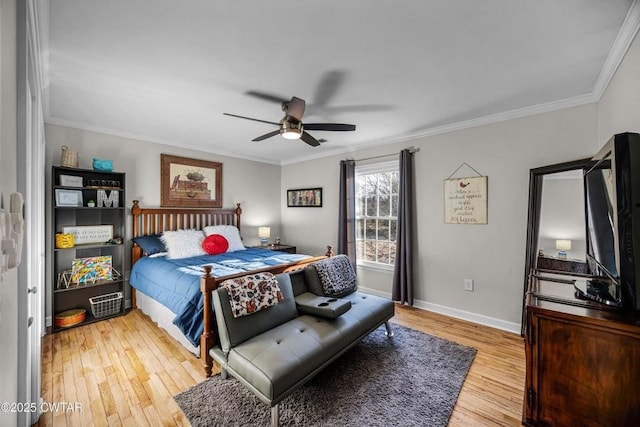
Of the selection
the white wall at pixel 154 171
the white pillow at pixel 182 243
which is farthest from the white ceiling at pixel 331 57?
the white pillow at pixel 182 243

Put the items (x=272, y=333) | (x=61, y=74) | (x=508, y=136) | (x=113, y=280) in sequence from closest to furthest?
(x=272, y=333), (x=61, y=74), (x=508, y=136), (x=113, y=280)

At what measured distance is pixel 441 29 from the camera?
1.62 metres

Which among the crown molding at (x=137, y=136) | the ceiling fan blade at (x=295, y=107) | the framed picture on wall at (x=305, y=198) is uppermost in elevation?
the crown molding at (x=137, y=136)

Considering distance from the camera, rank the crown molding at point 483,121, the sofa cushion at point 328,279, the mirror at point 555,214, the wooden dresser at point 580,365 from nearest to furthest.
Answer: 1. the wooden dresser at point 580,365
2. the mirror at point 555,214
3. the crown molding at point 483,121
4. the sofa cushion at point 328,279

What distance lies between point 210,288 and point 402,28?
7.49 feet

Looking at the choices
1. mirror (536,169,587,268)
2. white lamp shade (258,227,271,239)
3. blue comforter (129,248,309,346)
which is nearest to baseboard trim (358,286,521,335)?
mirror (536,169,587,268)

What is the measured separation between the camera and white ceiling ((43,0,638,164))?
1.49 metres

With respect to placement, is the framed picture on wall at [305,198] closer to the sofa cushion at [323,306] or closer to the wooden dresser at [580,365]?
the sofa cushion at [323,306]

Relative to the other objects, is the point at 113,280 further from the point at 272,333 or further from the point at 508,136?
the point at 508,136

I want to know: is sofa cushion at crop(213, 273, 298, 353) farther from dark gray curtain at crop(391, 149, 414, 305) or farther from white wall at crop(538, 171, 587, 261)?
white wall at crop(538, 171, 587, 261)

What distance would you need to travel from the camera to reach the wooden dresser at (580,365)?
4.12 feet

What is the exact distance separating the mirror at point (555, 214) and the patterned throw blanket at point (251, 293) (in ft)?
7.45

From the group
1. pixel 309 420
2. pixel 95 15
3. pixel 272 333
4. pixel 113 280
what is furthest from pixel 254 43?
pixel 113 280

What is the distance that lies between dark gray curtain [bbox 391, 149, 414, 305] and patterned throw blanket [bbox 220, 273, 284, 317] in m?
2.05
